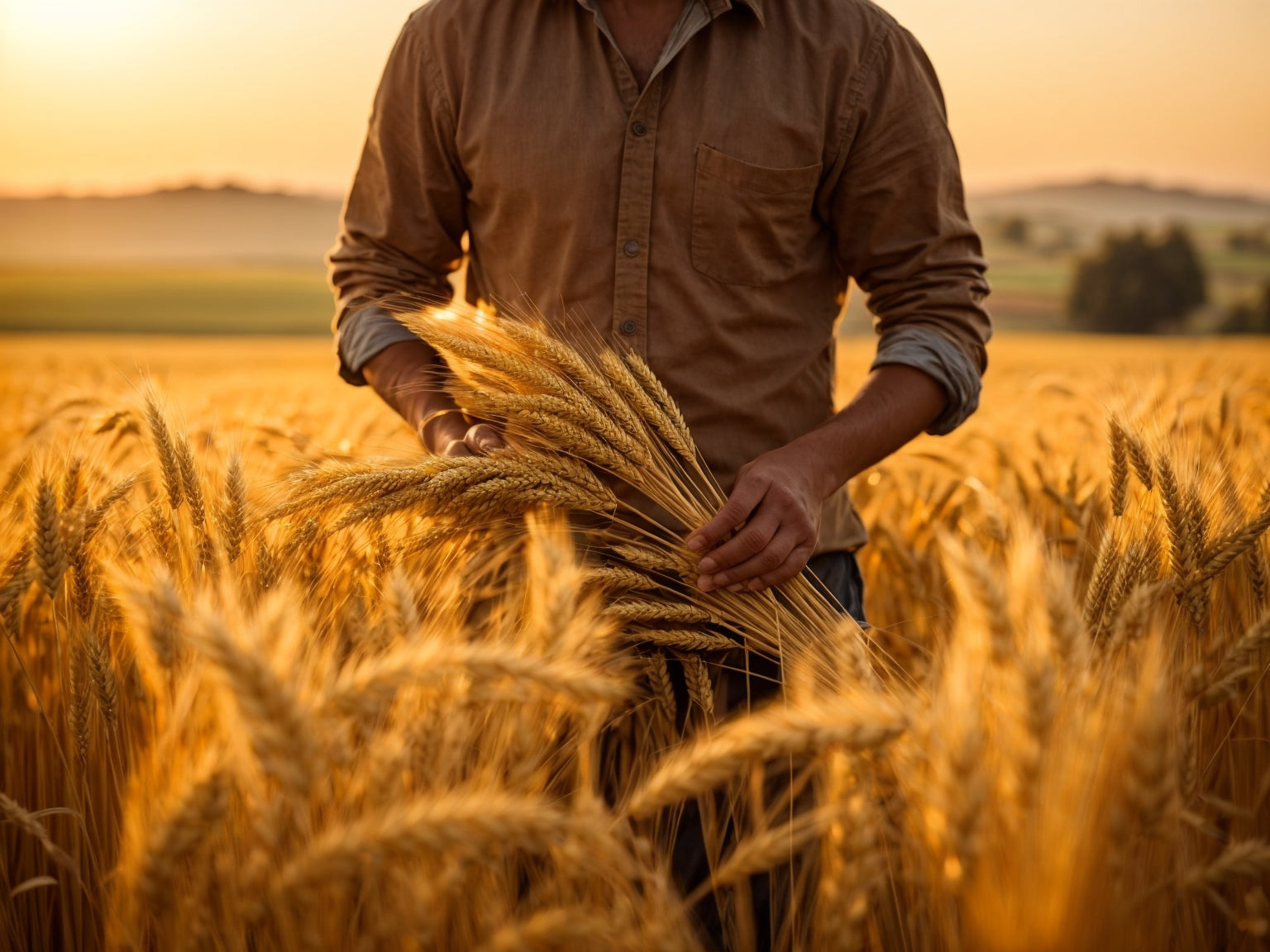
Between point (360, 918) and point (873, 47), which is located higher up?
point (873, 47)

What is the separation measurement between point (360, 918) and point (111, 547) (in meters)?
0.82

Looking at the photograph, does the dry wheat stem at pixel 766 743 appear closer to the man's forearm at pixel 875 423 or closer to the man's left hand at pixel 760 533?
the man's left hand at pixel 760 533

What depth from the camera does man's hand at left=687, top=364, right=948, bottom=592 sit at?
138cm

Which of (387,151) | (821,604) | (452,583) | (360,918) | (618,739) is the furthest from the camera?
(387,151)

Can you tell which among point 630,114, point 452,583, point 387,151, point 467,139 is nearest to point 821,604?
point 452,583

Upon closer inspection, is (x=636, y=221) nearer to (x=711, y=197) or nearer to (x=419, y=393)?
(x=711, y=197)

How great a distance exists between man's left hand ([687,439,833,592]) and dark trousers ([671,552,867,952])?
0.31 metres

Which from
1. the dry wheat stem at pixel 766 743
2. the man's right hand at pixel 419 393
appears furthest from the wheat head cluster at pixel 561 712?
the man's right hand at pixel 419 393

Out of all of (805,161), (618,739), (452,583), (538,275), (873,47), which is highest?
(873,47)

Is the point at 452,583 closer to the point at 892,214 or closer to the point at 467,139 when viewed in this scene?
the point at 467,139

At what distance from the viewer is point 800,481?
4.87 ft

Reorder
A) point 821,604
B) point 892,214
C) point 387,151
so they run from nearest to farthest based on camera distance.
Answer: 1. point 821,604
2. point 892,214
3. point 387,151

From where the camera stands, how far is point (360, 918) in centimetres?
101

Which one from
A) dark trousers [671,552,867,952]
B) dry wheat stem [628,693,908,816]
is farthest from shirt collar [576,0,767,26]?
dry wheat stem [628,693,908,816]
